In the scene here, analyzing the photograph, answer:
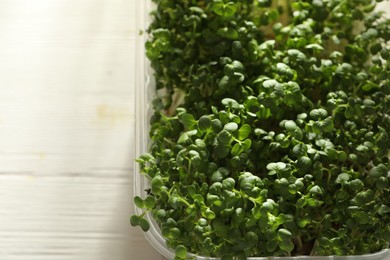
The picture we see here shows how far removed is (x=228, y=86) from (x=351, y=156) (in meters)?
0.24

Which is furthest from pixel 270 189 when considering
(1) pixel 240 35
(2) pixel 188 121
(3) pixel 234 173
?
(1) pixel 240 35

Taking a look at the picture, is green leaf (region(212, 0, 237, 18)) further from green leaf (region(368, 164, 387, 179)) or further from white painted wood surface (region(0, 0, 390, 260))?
green leaf (region(368, 164, 387, 179))

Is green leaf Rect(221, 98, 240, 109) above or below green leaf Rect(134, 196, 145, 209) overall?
above

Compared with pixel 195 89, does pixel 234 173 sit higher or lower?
lower

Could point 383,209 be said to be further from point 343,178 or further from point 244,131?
point 244,131

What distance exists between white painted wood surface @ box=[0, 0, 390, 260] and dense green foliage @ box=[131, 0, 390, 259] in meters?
0.16

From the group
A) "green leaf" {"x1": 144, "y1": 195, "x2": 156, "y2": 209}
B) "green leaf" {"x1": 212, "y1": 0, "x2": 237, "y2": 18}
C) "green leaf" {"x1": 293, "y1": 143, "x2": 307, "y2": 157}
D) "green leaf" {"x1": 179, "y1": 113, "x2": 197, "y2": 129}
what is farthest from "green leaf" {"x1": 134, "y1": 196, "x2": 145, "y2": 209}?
"green leaf" {"x1": 212, "y1": 0, "x2": 237, "y2": 18}

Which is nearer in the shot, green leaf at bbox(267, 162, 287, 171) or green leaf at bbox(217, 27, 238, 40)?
green leaf at bbox(267, 162, 287, 171)

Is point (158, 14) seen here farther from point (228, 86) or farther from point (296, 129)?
point (296, 129)

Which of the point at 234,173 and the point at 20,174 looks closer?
the point at 234,173

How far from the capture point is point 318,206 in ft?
3.65

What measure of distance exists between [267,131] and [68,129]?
1.46 feet

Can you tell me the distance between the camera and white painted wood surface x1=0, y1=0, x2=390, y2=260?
4.18ft

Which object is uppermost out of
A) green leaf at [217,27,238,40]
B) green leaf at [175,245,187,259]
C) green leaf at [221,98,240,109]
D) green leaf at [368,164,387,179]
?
green leaf at [217,27,238,40]
